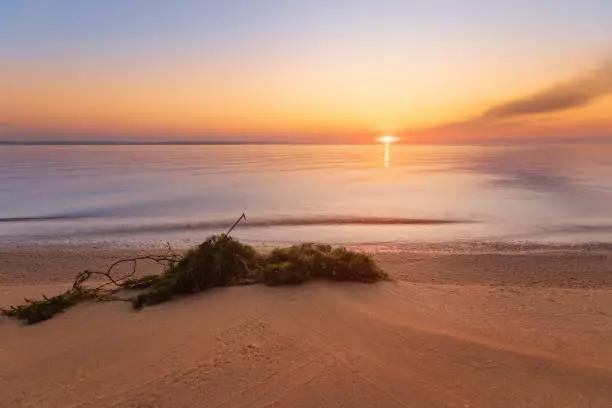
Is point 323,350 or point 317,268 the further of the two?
point 317,268

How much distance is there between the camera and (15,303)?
16.6 ft

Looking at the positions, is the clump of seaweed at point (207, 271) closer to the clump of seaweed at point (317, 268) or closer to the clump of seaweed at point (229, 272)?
the clump of seaweed at point (229, 272)

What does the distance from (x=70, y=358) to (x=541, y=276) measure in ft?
26.2

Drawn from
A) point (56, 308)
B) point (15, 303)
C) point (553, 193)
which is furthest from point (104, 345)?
point (553, 193)

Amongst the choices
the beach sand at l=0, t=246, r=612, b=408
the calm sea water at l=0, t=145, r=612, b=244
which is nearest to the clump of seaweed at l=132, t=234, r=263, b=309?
the beach sand at l=0, t=246, r=612, b=408

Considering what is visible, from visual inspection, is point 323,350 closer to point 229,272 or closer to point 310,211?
point 229,272

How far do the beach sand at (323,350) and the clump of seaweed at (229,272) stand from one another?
0.60 ft

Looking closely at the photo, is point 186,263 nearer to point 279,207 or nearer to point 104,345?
point 104,345

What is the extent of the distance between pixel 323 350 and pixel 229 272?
2.05m

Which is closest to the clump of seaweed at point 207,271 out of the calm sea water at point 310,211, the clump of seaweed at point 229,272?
the clump of seaweed at point 229,272

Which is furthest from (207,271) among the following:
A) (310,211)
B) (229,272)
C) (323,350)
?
(310,211)

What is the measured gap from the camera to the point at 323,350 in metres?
3.62

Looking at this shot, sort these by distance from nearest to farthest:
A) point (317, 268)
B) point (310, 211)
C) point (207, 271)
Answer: point (207, 271), point (317, 268), point (310, 211)

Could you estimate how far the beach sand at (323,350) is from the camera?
10.1 ft
